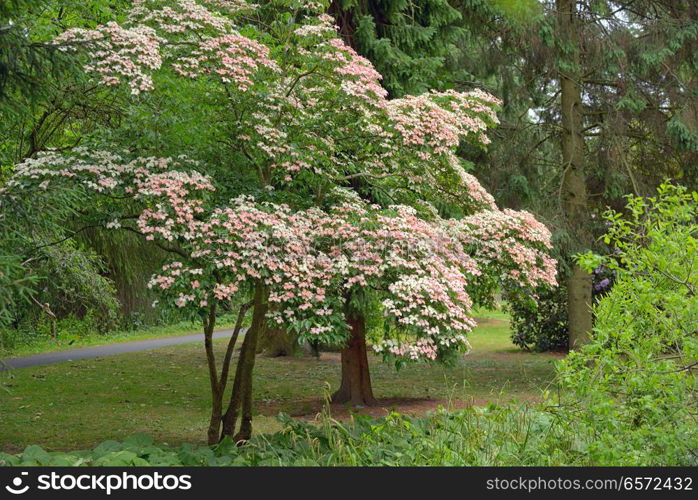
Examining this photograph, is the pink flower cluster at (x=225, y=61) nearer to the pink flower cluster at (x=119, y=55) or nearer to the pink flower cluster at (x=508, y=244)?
the pink flower cluster at (x=119, y=55)

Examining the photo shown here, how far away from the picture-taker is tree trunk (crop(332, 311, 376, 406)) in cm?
1137

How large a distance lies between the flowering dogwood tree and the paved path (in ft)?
31.7

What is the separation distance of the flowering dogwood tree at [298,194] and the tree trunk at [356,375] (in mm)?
3338

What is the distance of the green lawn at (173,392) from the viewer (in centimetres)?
960

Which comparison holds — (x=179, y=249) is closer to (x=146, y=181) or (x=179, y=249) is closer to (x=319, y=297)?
(x=146, y=181)

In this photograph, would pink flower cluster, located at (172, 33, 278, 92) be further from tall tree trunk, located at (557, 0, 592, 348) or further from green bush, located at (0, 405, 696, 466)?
tall tree trunk, located at (557, 0, 592, 348)

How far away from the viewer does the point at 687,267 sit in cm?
459

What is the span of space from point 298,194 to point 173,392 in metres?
6.36

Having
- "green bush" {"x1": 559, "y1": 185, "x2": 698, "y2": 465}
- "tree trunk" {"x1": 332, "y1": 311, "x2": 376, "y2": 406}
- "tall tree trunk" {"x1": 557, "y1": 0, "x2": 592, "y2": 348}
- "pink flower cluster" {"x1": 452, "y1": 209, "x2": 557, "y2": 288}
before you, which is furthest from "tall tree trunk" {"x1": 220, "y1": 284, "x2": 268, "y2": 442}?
"tall tree trunk" {"x1": 557, "y1": 0, "x2": 592, "y2": 348}

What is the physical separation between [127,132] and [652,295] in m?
5.15

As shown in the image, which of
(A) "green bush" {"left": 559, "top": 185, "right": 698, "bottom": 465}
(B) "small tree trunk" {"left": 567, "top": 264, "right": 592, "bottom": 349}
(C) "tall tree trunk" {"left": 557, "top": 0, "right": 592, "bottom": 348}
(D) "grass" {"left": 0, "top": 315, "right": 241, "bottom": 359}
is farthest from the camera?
(D) "grass" {"left": 0, "top": 315, "right": 241, "bottom": 359}

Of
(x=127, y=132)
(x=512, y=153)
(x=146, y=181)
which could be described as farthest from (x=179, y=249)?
(x=512, y=153)

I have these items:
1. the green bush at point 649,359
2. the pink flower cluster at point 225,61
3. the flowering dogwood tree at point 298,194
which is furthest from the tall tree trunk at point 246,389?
the green bush at point 649,359

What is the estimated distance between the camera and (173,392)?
12930mm
